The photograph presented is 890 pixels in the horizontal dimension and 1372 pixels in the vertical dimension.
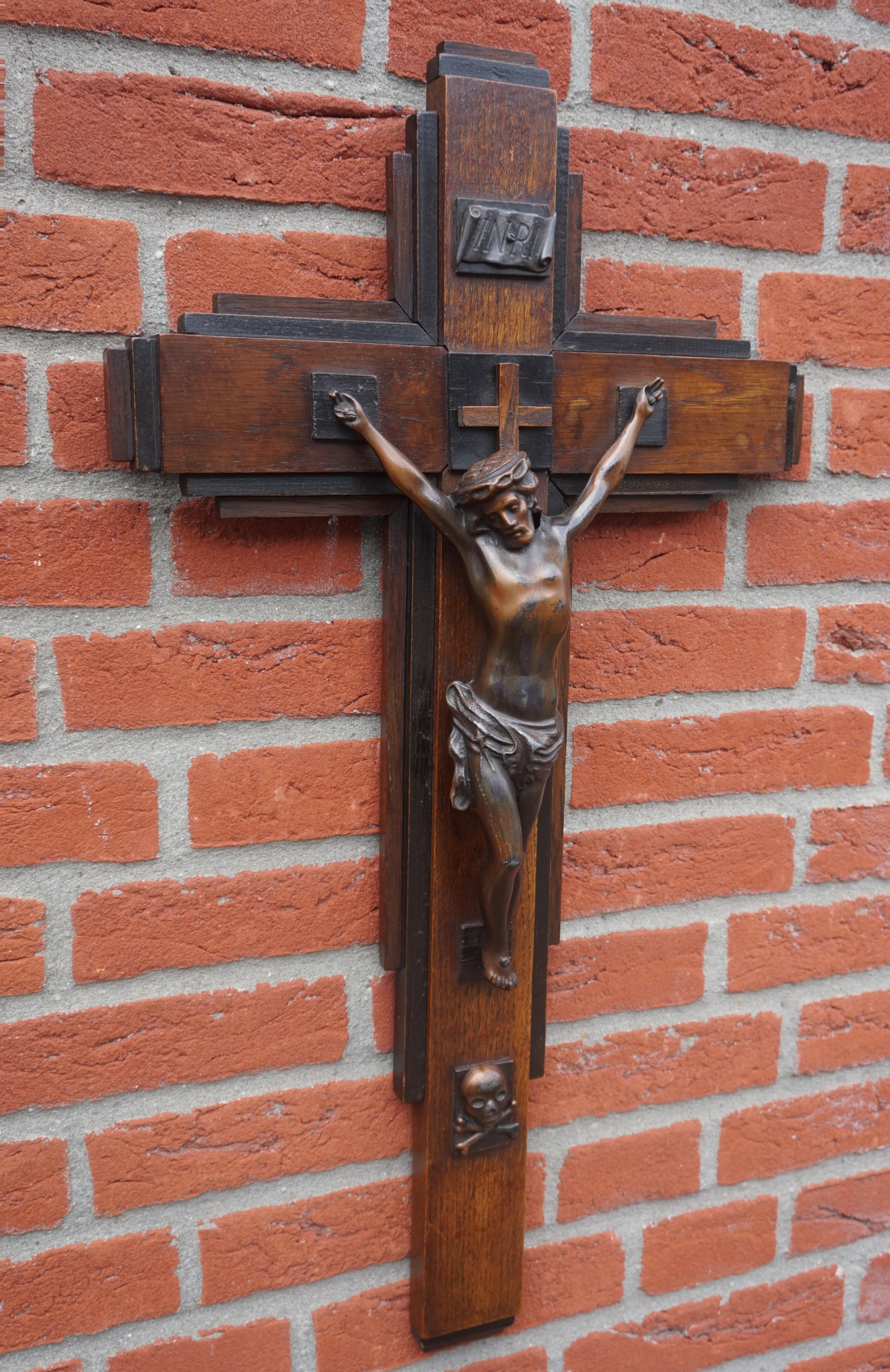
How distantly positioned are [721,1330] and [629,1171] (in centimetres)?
16

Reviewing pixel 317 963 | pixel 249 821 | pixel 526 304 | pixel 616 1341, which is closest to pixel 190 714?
pixel 249 821

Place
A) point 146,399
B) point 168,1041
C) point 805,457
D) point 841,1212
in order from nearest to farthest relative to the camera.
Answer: point 146,399 → point 168,1041 → point 805,457 → point 841,1212

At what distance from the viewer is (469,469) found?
0.61 m

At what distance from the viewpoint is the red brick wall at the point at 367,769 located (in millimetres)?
596

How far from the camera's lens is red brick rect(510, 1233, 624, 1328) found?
30.6 inches

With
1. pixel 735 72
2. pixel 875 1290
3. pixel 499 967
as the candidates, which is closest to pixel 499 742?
pixel 499 967

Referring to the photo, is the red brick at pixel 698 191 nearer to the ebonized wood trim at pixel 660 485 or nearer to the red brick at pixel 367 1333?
the ebonized wood trim at pixel 660 485

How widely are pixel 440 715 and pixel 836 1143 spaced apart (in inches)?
20.2

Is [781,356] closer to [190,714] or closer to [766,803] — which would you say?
[766,803]

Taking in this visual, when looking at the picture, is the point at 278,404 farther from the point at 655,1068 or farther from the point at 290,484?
the point at 655,1068

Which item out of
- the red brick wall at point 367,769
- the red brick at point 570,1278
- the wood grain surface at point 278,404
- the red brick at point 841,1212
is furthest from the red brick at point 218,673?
the red brick at point 841,1212

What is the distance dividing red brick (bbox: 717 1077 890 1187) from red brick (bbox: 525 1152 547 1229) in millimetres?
147

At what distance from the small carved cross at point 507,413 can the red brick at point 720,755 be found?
0.21 m

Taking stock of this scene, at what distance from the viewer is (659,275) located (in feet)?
2.31
